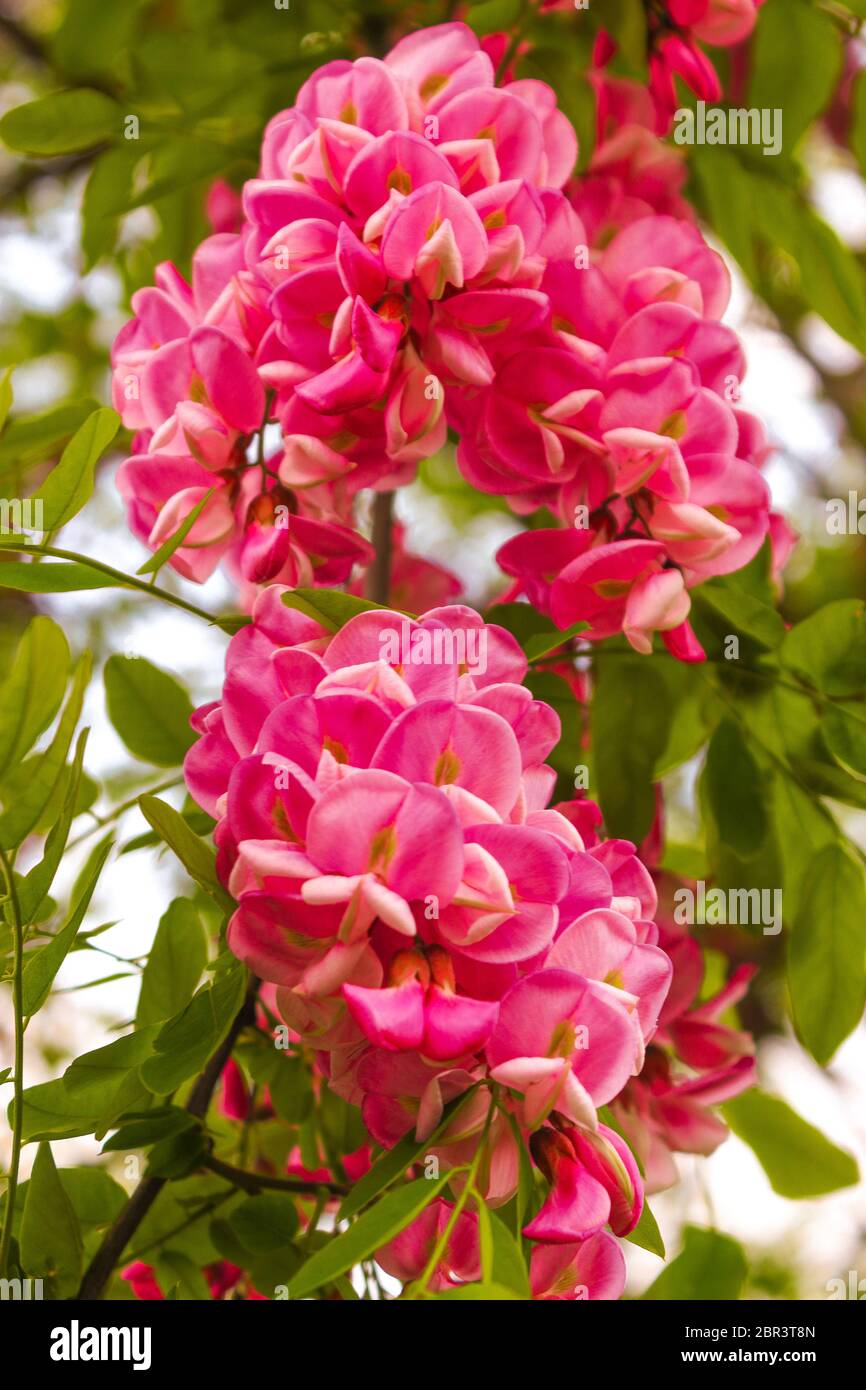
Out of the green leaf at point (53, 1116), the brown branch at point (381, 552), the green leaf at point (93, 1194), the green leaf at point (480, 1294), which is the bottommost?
the green leaf at point (480, 1294)

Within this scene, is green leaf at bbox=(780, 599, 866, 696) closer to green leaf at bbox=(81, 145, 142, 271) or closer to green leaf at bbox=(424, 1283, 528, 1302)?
green leaf at bbox=(424, 1283, 528, 1302)

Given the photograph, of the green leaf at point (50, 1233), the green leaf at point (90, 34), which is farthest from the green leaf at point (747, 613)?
the green leaf at point (90, 34)

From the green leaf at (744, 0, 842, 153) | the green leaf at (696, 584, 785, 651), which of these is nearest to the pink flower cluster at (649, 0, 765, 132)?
the green leaf at (744, 0, 842, 153)

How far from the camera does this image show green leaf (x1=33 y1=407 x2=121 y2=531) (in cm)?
47

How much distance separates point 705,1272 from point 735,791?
0.75 feet

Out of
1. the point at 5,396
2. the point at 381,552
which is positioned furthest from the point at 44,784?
the point at 381,552

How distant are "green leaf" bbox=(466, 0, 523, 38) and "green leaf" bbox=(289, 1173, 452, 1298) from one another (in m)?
0.48

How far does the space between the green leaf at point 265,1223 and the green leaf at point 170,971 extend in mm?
84

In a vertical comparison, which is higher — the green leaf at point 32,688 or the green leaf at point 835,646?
the green leaf at point 835,646

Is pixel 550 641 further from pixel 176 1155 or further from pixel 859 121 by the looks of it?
pixel 859 121

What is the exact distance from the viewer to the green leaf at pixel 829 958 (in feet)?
1.82

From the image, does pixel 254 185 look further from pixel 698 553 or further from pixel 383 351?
pixel 698 553

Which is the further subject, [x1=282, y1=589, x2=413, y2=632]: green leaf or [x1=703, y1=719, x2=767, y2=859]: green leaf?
[x1=703, y1=719, x2=767, y2=859]: green leaf

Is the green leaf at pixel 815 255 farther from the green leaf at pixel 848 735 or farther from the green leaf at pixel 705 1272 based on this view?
the green leaf at pixel 705 1272
